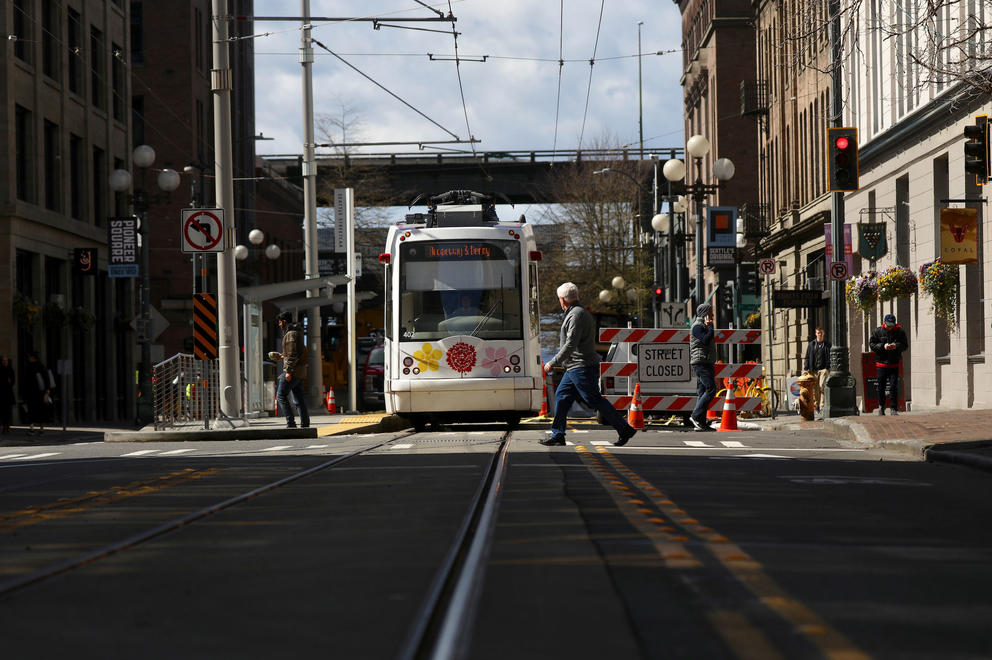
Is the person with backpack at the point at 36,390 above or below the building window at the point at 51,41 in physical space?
below

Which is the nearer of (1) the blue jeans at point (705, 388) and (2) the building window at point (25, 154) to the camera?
(1) the blue jeans at point (705, 388)

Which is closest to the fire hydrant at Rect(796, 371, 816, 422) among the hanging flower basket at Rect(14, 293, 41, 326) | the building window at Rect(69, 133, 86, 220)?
the hanging flower basket at Rect(14, 293, 41, 326)

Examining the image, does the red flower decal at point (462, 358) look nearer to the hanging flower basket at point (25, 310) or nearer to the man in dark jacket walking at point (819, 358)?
the man in dark jacket walking at point (819, 358)

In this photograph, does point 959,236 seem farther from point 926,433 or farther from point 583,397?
point 583,397

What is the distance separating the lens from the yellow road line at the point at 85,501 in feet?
31.9

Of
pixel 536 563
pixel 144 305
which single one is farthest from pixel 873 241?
pixel 536 563

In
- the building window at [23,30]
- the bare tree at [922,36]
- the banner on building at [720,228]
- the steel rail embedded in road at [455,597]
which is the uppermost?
the building window at [23,30]

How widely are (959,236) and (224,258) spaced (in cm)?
1216

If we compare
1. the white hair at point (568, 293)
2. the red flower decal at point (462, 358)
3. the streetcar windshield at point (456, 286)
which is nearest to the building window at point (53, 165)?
the streetcar windshield at point (456, 286)

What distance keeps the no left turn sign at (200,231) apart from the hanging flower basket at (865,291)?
48.5 ft

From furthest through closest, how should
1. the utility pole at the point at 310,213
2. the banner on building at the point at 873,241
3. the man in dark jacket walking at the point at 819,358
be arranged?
the utility pole at the point at 310,213 → the banner on building at the point at 873,241 → the man in dark jacket walking at the point at 819,358

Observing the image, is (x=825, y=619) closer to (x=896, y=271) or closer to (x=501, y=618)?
(x=501, y=618)

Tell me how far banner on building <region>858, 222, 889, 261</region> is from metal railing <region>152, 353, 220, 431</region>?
14805 mm

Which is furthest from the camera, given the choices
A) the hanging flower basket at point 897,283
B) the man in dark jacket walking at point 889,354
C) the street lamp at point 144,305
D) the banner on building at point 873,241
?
the street lamp at point 144,305
